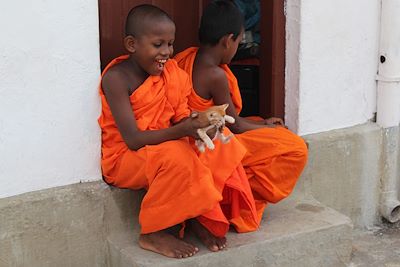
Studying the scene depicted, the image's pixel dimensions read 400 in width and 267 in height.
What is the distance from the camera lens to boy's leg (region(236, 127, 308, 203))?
139 inches

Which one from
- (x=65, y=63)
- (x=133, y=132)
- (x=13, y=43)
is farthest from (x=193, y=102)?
(x=13, y=43)

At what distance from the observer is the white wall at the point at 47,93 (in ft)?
9.80

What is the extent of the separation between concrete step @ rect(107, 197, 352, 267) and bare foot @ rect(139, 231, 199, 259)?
0.09 feet

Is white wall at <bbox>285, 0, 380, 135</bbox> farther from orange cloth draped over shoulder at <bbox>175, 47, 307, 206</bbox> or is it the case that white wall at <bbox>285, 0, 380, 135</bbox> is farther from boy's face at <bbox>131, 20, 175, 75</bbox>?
boy's face at <bbox>131, 20, 175, 75</bbox>

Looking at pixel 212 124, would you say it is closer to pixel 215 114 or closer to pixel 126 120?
pixel 215 114

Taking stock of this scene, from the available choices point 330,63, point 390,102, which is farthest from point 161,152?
point 390,102

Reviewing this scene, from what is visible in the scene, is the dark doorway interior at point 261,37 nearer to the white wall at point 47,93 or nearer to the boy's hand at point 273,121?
the boy's hand at point 273,121

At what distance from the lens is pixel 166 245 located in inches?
126

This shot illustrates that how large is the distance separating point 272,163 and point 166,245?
72cm

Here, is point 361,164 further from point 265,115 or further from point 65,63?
point 65,63

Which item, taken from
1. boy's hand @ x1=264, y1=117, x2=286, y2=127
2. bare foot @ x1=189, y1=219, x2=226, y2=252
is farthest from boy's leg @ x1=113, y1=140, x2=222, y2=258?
boy's hand @ x1=264, y1=117, x2=286, y2=127

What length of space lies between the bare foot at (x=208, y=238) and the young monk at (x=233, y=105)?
0.39 m

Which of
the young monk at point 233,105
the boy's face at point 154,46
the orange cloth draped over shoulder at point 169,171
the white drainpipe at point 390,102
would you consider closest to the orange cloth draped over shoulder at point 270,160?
the young monk at point 233,105

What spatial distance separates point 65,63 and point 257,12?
1.69m
